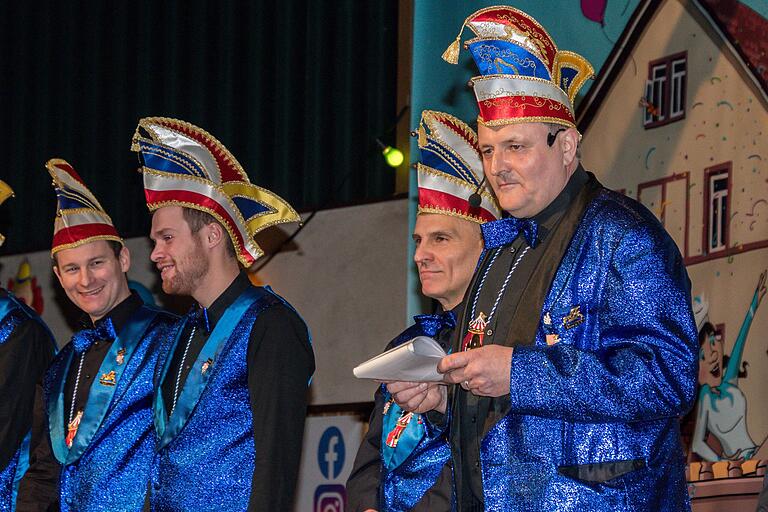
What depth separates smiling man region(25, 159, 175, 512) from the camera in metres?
3.59

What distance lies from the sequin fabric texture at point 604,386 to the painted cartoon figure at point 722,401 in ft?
3.86

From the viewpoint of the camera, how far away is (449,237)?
3.30 metres

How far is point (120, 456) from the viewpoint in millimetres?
3602

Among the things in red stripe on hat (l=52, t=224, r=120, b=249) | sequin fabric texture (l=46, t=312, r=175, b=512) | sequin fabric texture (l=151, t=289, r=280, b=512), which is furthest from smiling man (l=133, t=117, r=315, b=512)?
red stripe on hat (l=52, t=224, r=120, b=249)

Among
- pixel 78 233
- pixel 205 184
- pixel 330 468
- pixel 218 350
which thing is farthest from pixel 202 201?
pixel 330 468

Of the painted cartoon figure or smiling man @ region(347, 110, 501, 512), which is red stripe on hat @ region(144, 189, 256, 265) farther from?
the painted cartoon figure

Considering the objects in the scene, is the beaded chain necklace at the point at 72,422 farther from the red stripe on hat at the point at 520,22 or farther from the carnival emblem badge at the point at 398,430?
the red stripe on hat at the point at 520,22

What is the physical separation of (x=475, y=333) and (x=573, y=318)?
0.23 metres

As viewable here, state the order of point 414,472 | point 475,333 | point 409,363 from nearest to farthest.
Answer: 1. point 409,363
2. point 475,333
3. point 414,472

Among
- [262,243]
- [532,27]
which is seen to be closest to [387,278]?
[262,243]

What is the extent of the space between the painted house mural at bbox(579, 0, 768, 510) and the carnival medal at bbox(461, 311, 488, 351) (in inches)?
47.9

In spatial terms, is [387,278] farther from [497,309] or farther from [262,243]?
[497,309]

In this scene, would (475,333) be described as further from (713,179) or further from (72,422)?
(72,422)

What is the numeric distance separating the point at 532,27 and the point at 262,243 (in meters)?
3.29
